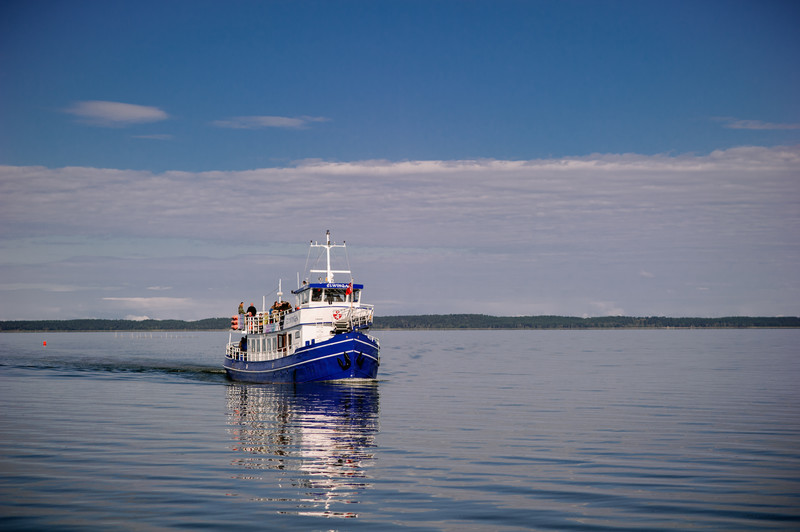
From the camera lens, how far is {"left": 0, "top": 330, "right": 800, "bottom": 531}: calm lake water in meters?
17.0

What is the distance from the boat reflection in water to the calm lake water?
0.10m

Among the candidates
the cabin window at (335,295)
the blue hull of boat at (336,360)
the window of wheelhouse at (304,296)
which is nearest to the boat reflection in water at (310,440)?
the blue hull of boat at (336,360)

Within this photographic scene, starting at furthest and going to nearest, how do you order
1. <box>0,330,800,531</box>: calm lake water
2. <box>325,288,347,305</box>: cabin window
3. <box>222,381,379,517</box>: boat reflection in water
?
<box>325,288,347,305</box>: cabin window → <box>222,381,379,517</box>: boat reflection in water → <box>0,330,800,531</box>: calm lake water

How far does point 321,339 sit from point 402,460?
32.1 m

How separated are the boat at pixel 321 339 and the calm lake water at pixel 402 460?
5.30 metres

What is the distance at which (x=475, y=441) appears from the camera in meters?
28.6

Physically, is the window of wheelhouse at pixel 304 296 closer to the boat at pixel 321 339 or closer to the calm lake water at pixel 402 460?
the boat at pixel 321 339

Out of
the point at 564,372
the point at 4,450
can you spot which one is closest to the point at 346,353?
the point at 564,372

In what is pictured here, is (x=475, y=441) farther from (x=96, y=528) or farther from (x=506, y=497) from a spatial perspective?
(x=96, y=528)

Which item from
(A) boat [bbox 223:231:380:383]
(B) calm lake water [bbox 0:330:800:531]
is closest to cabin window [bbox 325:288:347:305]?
(A) boat [bbox 223:231:380:383]

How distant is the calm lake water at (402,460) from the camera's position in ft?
55.9

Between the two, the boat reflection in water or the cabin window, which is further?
the cabin window

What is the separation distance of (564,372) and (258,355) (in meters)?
27.9

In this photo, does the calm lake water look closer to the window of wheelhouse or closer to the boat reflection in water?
the boat reflection in water
